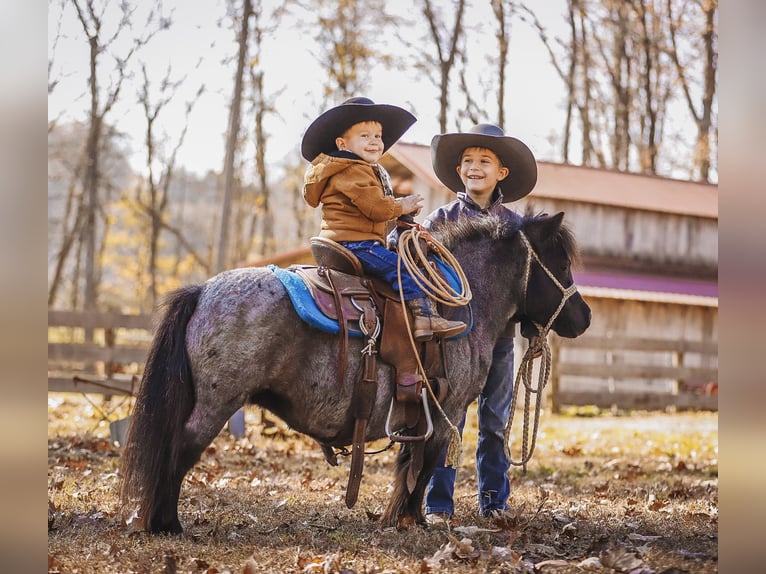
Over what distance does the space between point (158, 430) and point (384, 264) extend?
1578mm

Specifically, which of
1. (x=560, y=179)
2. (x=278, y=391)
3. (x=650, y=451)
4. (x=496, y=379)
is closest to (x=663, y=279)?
(x=560, y=179)

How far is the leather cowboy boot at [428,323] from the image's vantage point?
4.52 metres

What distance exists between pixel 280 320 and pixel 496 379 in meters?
1.89

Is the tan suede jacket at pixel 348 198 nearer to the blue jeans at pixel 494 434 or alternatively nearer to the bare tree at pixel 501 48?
the blue jeans at pixel 494 434

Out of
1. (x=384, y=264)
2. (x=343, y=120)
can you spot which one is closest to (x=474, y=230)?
(x=384, y=264)

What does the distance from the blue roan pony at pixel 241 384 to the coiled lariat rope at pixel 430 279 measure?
127 millimetres

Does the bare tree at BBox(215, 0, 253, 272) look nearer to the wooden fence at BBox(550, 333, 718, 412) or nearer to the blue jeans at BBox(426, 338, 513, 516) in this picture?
the wooden fence at BBox(550, 333, 718, 412)

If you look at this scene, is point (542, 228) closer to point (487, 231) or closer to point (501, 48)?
point (487, 231)

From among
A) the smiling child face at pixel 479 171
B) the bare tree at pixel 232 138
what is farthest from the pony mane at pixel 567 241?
the bare tree at pixel 232 138

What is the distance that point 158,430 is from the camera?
4051 millimetres

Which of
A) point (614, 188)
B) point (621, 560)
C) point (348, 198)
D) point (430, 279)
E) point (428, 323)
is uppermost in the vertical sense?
point (614, 188)

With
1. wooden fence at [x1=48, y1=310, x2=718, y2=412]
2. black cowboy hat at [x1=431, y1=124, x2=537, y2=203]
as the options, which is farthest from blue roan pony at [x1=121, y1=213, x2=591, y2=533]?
wooden fence at [x1=48, y1=310, x2=718, y2=412]

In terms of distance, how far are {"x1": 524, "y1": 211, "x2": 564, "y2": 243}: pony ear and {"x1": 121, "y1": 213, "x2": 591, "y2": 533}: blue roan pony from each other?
0.79 metres
